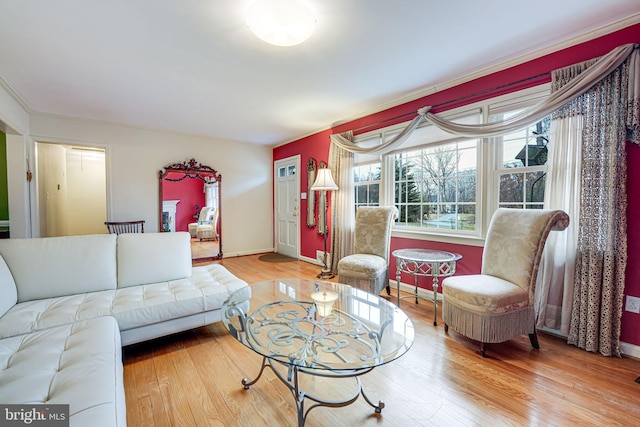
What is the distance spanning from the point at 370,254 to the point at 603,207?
6.42ft

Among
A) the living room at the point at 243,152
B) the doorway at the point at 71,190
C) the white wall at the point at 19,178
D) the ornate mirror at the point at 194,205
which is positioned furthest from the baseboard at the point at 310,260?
the white wall at the point at 19,178

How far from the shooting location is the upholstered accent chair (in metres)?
1.83

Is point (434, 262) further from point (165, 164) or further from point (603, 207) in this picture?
point (165, 164)

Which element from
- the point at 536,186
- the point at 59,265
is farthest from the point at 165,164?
the point at 536,186

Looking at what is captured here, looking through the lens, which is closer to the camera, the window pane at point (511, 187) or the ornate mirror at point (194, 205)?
the window pane at point (511, 187)

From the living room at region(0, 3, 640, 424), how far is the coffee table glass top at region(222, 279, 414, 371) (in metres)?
1.53

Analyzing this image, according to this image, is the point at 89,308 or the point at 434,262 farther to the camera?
the point at 434,262

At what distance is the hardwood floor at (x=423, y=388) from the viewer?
52.6 inches

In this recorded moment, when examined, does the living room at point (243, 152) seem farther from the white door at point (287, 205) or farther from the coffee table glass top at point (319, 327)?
the coffee table glass top at point (319, 327)

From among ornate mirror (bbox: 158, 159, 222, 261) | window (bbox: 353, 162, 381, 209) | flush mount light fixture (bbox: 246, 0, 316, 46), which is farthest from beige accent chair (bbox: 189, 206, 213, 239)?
flush mount light fixture (bbox: 246, 0, 316, 46)

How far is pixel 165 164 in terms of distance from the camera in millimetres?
4555

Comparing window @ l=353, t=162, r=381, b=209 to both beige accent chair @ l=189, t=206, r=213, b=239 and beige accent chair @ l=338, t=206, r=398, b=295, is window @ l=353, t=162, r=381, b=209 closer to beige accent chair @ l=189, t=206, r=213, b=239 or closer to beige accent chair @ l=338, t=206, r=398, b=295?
beige accent chair @ l=338, t=206, r=398, b=295

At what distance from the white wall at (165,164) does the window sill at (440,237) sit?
3.26 metres

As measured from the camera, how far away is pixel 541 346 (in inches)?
79.0
